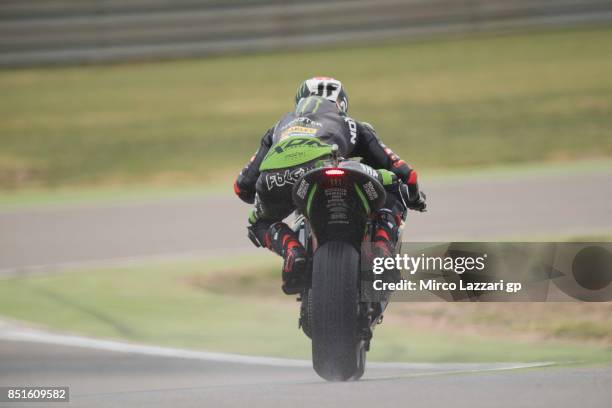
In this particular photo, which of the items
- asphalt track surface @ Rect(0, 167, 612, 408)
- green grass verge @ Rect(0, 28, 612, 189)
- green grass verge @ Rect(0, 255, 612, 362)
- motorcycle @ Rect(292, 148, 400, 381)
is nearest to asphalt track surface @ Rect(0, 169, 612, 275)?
asphalt track surface @ Rect(0, 167, 612, 408)

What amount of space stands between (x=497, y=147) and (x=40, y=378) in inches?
445

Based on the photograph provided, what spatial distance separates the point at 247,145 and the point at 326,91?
12184 millimetres

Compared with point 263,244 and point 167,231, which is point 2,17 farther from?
point 263,244

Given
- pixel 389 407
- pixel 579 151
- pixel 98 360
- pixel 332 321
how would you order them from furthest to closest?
pixel 579 151 < pixel 98 360 < pixel 332 321 < pixel 389 407

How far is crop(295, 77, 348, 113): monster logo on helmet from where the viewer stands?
6.00m

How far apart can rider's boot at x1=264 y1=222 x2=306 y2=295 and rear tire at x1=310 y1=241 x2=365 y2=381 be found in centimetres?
21

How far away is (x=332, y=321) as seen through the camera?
5.20 metres

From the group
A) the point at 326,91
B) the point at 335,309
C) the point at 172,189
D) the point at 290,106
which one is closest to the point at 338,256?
the point at 335,309

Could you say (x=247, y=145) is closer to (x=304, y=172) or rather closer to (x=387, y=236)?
(x=387, y=236)

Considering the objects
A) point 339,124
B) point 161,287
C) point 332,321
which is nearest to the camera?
point 332,321

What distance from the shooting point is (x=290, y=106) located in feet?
66.5

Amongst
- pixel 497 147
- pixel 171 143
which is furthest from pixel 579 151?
pixel 171 143

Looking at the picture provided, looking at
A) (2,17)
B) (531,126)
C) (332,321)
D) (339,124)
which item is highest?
(2,17)

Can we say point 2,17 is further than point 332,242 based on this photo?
Yes
